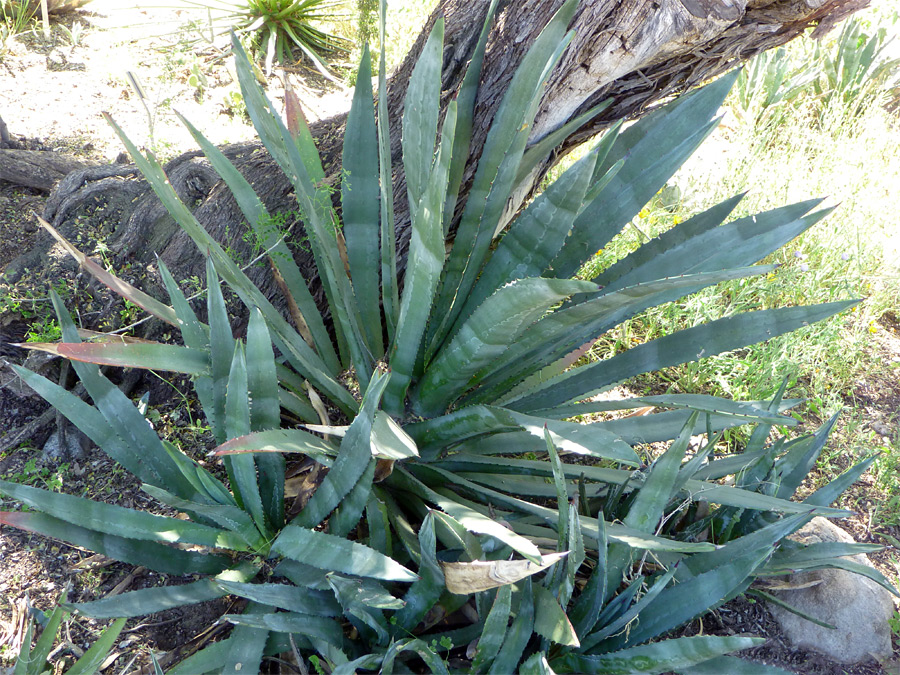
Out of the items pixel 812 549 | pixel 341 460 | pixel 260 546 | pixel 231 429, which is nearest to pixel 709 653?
pixel 812 549

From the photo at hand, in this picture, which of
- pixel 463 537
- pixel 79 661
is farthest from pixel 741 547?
pixel 79 661

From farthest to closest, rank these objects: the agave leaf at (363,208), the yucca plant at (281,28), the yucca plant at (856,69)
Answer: the yucca plant at (281,28)
the yucca plant at (856,69)
the agave leaf at (363,208)

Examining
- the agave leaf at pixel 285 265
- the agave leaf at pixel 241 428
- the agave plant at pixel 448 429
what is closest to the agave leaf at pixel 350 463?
the agave plant at pixel 448 429

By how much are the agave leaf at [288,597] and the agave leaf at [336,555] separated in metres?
0.08

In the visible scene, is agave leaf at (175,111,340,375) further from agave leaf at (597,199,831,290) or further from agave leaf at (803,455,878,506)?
agave leaf at (803,455,878,506)

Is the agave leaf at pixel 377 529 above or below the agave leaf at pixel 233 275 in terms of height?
below

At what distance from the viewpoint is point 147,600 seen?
4.77ft

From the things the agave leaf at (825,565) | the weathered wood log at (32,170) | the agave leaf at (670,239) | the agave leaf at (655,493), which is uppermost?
the weathered wood log at (32,170)

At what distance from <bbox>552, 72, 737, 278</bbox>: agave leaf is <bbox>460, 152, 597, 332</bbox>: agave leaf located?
150 mm

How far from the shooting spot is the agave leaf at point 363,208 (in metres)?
1.90

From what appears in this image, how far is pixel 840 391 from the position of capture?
289cm

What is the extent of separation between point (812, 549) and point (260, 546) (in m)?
1.49

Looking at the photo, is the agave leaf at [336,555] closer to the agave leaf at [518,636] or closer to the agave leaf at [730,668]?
the agave leaf at [518,636]

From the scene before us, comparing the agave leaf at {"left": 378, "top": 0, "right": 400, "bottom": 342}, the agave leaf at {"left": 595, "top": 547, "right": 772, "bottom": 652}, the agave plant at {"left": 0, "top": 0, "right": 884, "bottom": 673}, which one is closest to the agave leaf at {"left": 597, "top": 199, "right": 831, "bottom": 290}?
the agave plant at {"left": 0, "top": 0, "right": 884, "bottom": 673}
